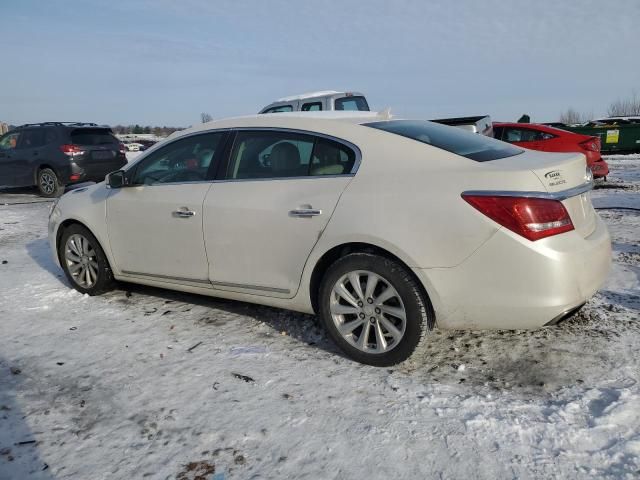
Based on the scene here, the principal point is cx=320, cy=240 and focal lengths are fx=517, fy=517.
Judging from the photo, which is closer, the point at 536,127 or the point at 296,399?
the point at 296,399

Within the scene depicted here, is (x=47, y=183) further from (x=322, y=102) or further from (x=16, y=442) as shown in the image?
(x=16, y=442)

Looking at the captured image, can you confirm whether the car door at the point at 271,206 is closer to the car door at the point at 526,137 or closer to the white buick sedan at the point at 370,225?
the white buick sedan at the point at 370,225

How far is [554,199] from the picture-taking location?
9.22 feet

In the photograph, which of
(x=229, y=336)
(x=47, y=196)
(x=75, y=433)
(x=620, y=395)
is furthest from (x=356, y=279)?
(x=47, y=196)

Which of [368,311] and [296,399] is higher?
[368,311]

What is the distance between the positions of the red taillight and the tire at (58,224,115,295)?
10.9 feet

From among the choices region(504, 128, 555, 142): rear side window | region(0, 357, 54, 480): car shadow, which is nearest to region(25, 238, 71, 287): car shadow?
region(0, 357, 54, 480): car shadow

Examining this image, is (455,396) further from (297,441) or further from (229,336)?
(229,336)

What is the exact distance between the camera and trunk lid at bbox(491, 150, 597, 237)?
9.49ft

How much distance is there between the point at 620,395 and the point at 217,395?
2167 millimetres

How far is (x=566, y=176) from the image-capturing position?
119 inches

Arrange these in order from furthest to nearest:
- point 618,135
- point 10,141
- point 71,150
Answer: point 618,135, point 10,141, point 71,150

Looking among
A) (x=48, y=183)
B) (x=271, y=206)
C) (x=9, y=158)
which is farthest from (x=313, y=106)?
(x=271, y=206)

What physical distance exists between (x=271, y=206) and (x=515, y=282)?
159 centimetres
